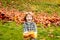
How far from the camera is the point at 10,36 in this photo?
12328 mm

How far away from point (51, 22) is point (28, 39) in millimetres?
6242

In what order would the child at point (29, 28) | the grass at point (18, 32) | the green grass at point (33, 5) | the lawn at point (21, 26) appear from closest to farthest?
the child at point (29, 28) → the grass at point (18, 32) → the lawn at point (21, 26) → the green grass at point (33, 5)

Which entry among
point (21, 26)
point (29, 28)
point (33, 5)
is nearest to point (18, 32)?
point (21, 26)

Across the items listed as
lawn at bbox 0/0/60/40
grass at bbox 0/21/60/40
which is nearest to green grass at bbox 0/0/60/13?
lawn at bbox 0/0/60/40

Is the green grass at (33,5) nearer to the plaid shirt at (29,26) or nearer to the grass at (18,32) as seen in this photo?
the grass at (18,32)

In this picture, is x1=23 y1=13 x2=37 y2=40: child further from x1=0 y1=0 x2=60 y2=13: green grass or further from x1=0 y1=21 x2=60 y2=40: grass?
x1=0 y1=0 x2=60 y2=13: green grass

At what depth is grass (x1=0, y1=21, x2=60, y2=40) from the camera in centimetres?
1234

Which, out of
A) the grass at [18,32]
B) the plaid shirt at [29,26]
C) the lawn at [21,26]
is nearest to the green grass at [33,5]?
A: the lawn at [21,26]

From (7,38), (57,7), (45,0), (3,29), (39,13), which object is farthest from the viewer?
(45,0)

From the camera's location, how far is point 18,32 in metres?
12.9

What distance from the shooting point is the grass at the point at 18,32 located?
12.3 meters

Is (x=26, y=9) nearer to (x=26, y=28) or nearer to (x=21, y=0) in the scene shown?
(x=21, y=0)

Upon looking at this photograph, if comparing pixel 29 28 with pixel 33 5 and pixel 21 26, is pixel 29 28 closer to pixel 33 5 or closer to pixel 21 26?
pixel 21 26

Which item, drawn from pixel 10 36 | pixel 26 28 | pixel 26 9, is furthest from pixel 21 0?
pixel 26 28
